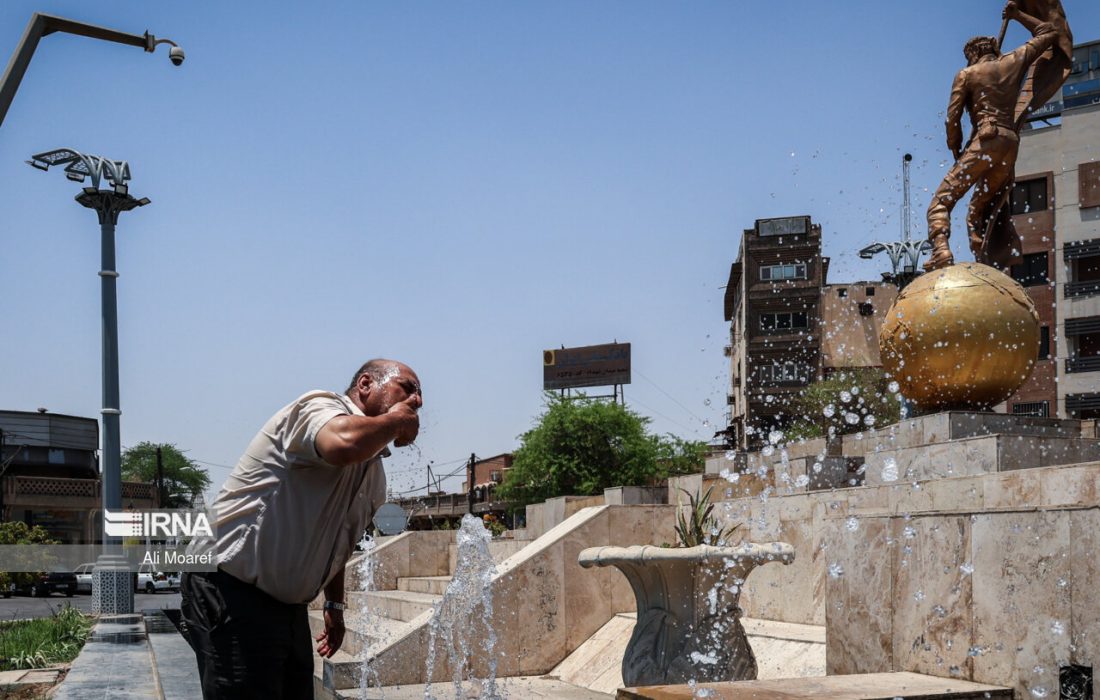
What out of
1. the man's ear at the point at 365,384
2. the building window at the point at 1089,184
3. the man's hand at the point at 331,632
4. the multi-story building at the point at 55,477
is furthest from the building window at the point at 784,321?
the man's ear at the point at 365,384

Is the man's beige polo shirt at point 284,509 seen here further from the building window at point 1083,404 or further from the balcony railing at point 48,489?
the balcony railing at point 48,489

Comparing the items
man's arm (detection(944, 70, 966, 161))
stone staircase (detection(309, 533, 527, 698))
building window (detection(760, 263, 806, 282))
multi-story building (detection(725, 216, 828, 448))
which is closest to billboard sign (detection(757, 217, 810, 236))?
multi-story building (detection(725, 216, 828, 448))

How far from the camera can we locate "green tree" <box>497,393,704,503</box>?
1837 inches

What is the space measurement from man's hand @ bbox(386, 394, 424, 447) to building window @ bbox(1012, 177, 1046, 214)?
149ft

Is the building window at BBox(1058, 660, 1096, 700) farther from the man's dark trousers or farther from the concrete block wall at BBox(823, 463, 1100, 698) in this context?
the man's dark trousers

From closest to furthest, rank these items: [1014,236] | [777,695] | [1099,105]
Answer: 1. [777,695]
2. [1014,236]
3. [1099,105]

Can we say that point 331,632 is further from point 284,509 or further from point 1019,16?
point 1019,16

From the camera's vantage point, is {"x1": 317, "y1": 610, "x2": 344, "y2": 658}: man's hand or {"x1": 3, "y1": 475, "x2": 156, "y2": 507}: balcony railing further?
{"x1": 3, "y1": 475, "x2": 156, "y2": 507}: balcony railing

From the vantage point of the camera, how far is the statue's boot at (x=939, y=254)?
399 inches

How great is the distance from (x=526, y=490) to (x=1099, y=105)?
2838 centimetres

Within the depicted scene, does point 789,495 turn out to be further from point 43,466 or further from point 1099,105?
point 43,466

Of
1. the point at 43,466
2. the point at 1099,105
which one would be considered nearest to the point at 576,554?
the point at 1099,105

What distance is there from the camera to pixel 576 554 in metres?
10.4

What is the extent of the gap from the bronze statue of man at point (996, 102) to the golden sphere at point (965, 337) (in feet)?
3.87
